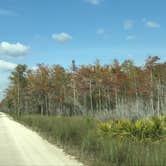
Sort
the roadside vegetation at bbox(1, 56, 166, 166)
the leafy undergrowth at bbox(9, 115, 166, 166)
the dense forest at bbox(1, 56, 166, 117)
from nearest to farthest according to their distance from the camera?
the leafy undergrowth at bbox(9, 115, 166, 166) → the roadside vegetation at bbox(1, 56, 166, 166) → the dense forest at bbox(1, 56, 166, 117)

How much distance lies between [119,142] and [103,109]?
3847cm

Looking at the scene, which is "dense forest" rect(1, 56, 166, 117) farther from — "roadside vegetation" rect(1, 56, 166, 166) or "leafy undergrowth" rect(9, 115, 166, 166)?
"leafy undergrowth" rect(9, 115, 166, 166)

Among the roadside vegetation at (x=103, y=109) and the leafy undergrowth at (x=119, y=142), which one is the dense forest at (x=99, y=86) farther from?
the leafy undergrowth at (x=119, y=142)

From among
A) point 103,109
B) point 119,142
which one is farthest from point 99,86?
point 119,142

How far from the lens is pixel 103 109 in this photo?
4981 centimetres

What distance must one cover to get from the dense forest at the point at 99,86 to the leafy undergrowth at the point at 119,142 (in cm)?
1551

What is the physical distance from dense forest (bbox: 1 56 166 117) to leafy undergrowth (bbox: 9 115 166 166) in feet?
50.9

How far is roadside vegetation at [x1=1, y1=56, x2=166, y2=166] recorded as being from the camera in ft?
37.0

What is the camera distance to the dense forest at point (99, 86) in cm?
4288

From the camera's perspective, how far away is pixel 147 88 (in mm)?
41531

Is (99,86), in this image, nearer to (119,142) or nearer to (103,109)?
(103,109)

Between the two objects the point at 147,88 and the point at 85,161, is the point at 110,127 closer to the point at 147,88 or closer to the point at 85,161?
the point at 85,161

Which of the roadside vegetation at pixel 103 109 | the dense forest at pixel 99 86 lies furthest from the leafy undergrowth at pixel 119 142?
the dense forest at pixel 99 86

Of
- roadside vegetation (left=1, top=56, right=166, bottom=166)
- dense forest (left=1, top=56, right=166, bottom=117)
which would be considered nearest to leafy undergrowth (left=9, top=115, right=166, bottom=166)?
roadside vegetation (left=1, top=56, right=166, bottom=166)
